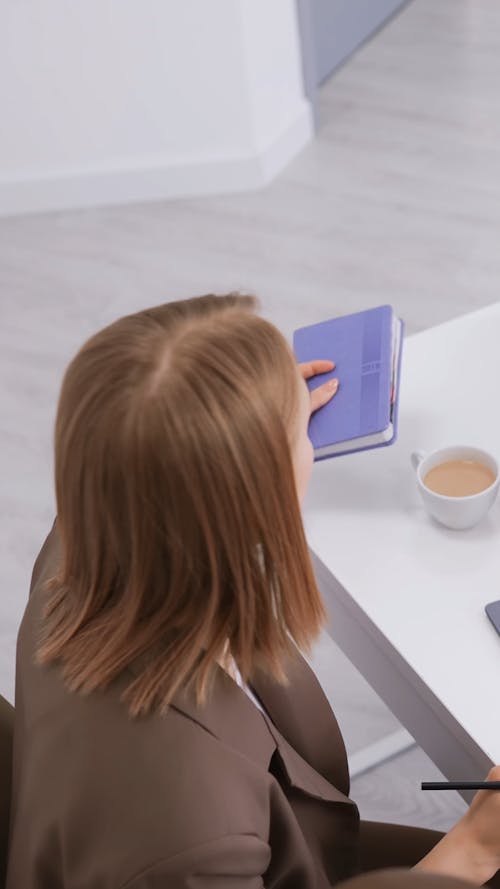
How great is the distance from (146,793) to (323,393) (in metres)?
0.50

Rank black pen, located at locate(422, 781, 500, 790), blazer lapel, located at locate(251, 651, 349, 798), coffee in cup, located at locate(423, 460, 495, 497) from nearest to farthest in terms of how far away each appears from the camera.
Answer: black pen, located at locate(422, 781, 500, 790)
blazer lapel, located at locate(251, 651, 349, 798)
coffee in cup, located at locate(423, 460, 495, 497)

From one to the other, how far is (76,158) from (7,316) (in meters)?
0.54

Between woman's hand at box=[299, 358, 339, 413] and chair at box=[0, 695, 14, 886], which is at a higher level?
woman's hand at box=[299, 358, 339, 413]

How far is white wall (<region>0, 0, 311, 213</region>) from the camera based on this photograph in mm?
2717

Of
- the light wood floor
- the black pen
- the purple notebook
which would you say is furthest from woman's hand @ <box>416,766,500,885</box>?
the light wood floor

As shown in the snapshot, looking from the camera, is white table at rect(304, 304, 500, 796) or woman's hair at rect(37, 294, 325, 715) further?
white table at rect(304, 304, 500, 796)

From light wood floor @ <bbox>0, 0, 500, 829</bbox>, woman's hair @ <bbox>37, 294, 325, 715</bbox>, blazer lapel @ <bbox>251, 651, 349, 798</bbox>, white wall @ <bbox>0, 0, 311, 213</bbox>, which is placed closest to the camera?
woman's hair @ <bbox>37, 294, 325, 715</bbox>

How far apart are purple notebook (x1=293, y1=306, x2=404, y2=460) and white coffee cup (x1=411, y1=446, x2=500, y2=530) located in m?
0.06

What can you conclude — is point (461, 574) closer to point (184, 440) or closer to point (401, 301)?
point (184, 440)

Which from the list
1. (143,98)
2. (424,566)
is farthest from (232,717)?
(143,98)

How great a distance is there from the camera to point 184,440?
0.73 m

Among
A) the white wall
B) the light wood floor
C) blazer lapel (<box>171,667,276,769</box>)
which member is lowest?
the light wood floor

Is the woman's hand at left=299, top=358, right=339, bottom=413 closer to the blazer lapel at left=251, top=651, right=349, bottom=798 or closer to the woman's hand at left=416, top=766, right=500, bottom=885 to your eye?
the blazer lapel at left=251, top=651, right=349, bottom=798

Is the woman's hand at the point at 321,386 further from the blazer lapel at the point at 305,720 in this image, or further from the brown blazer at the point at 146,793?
the brown blazer at the point at 146,793
